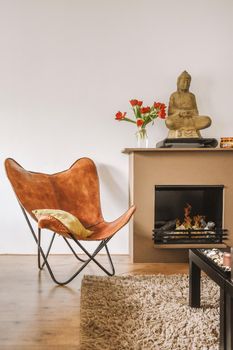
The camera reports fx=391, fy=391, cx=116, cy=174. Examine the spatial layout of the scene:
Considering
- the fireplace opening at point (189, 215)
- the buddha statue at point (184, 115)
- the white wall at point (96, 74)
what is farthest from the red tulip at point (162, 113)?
the fireplace opening at point (189, 215)

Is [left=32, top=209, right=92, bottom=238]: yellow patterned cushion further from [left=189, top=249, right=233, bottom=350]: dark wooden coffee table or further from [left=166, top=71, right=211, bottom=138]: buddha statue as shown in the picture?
[left=166, top=71, right=211, bottom=138]: buddha statue

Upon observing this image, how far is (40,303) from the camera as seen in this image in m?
2.26

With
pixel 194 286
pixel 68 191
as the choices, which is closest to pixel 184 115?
pixel 68 191

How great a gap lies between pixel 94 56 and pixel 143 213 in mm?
1506

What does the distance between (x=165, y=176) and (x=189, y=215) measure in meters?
0.62

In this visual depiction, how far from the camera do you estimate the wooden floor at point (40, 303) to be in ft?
5.83

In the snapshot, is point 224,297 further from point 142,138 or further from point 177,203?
point 177,203

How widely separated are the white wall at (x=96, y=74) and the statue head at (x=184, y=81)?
0.52 feet

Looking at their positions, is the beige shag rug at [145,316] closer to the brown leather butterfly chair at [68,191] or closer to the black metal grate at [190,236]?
the brown leather butterfly chair at [68,191]

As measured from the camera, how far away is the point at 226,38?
3.62 m

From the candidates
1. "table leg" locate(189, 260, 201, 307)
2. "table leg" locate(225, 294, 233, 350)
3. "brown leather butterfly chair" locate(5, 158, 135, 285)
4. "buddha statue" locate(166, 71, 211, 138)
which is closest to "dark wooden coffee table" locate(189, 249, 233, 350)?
"table leg" locate(225, 294, 233, 350)

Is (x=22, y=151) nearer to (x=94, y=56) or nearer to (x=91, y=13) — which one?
(x=94, y=56)

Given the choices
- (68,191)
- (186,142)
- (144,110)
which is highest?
(144,110)

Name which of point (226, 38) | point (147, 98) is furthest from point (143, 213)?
point (226, 38)
